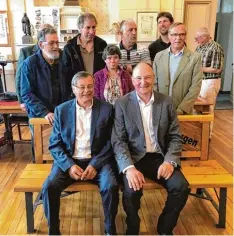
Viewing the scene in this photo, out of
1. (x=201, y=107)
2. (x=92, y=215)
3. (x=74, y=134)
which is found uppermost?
(x=74, y=134)

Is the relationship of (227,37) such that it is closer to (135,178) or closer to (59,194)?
(135,178)

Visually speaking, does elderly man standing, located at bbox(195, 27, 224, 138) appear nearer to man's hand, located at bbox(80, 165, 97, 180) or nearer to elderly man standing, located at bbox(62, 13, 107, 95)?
elderly man standing, located at bbox(62, 13, 107, 95)

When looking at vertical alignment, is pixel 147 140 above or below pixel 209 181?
above

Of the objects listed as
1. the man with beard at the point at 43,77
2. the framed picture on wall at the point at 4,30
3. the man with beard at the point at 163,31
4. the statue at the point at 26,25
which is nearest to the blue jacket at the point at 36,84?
the man with beard at the point at 43,77

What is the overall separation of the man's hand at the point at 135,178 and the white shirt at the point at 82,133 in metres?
0.33

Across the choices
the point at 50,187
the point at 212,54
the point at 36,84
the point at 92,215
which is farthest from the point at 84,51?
the point at 212,54

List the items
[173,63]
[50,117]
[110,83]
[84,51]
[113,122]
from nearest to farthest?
1. [113,122]
2. [50,117]
3. [110,83]
4. [173,63]
5. [84,51]

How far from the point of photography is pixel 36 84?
8.35 ft

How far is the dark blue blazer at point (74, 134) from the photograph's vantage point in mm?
2131

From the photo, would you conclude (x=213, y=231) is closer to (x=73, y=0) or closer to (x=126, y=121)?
(x=126, y=121)

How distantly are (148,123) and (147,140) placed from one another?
0.40 feet

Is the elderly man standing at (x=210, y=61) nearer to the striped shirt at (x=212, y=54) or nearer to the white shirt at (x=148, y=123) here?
the striped shirt at (x=212, y=54)

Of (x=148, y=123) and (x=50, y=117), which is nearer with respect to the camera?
(x=148, y=123)

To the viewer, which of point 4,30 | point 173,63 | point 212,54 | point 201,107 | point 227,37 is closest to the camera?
point 173,63
